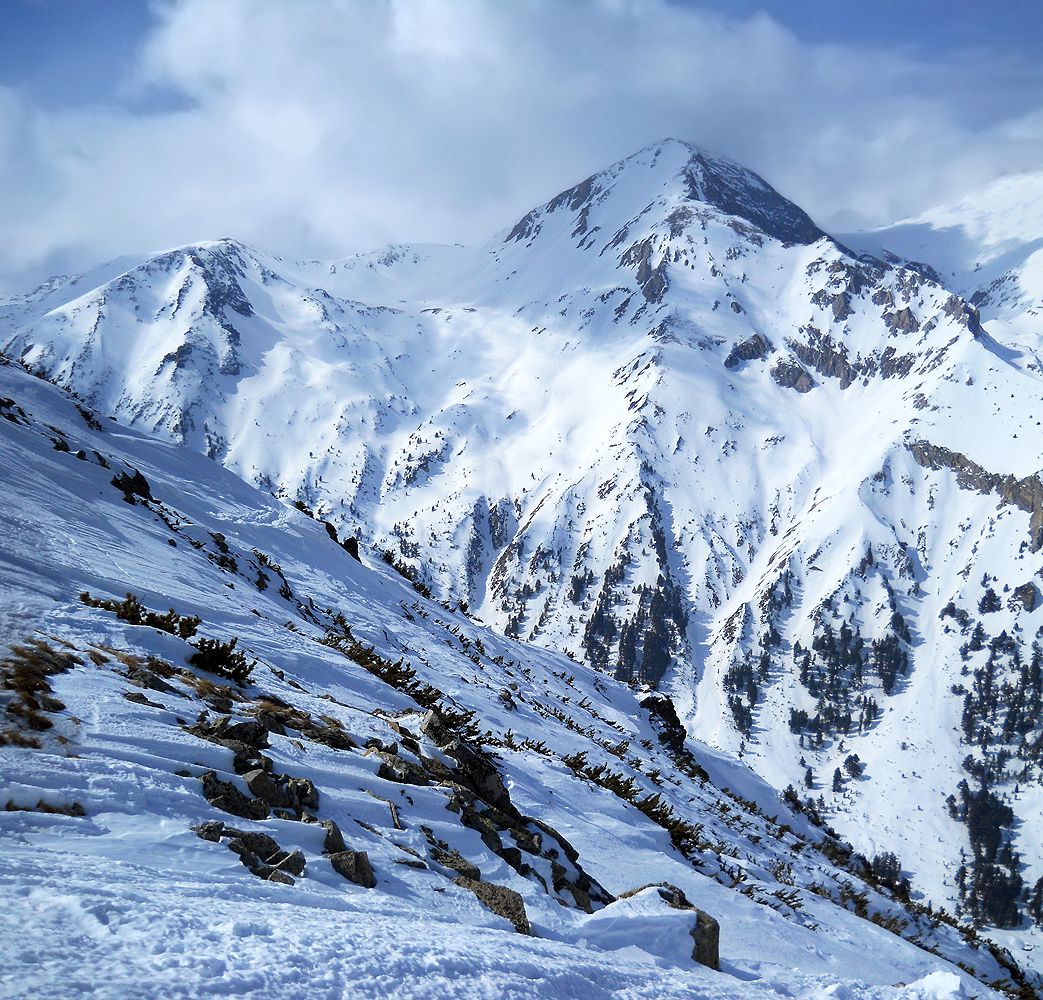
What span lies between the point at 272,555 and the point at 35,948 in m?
15.1

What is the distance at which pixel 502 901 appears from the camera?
429 cm

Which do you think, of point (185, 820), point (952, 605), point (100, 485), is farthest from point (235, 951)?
point (952, 605)

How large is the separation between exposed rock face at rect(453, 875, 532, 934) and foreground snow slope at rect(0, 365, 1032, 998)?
0.11 m

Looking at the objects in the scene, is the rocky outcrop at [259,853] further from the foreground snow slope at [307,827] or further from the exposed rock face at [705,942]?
the exposed rock face at [705,942]

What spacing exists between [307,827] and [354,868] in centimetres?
40

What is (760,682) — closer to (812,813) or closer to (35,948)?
(812,813)

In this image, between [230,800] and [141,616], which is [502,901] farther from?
Result: [141,616]

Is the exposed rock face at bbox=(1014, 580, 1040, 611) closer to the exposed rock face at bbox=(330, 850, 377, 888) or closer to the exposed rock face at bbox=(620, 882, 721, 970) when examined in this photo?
the exposed rock face at bbox=(620, 882, 721, 970)

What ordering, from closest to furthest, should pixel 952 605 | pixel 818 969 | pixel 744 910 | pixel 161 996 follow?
pixel 161 996 < pixel 818 969 < pixel 744 910 < pixel 952 605

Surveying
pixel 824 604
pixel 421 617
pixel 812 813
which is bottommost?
pixel 812 813

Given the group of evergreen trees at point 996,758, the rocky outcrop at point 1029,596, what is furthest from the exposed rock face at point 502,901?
the rocky outcrop at point 1029,596

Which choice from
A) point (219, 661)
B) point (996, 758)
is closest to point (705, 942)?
point (219, 661)

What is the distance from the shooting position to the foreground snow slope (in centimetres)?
277

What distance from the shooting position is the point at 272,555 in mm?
16766
